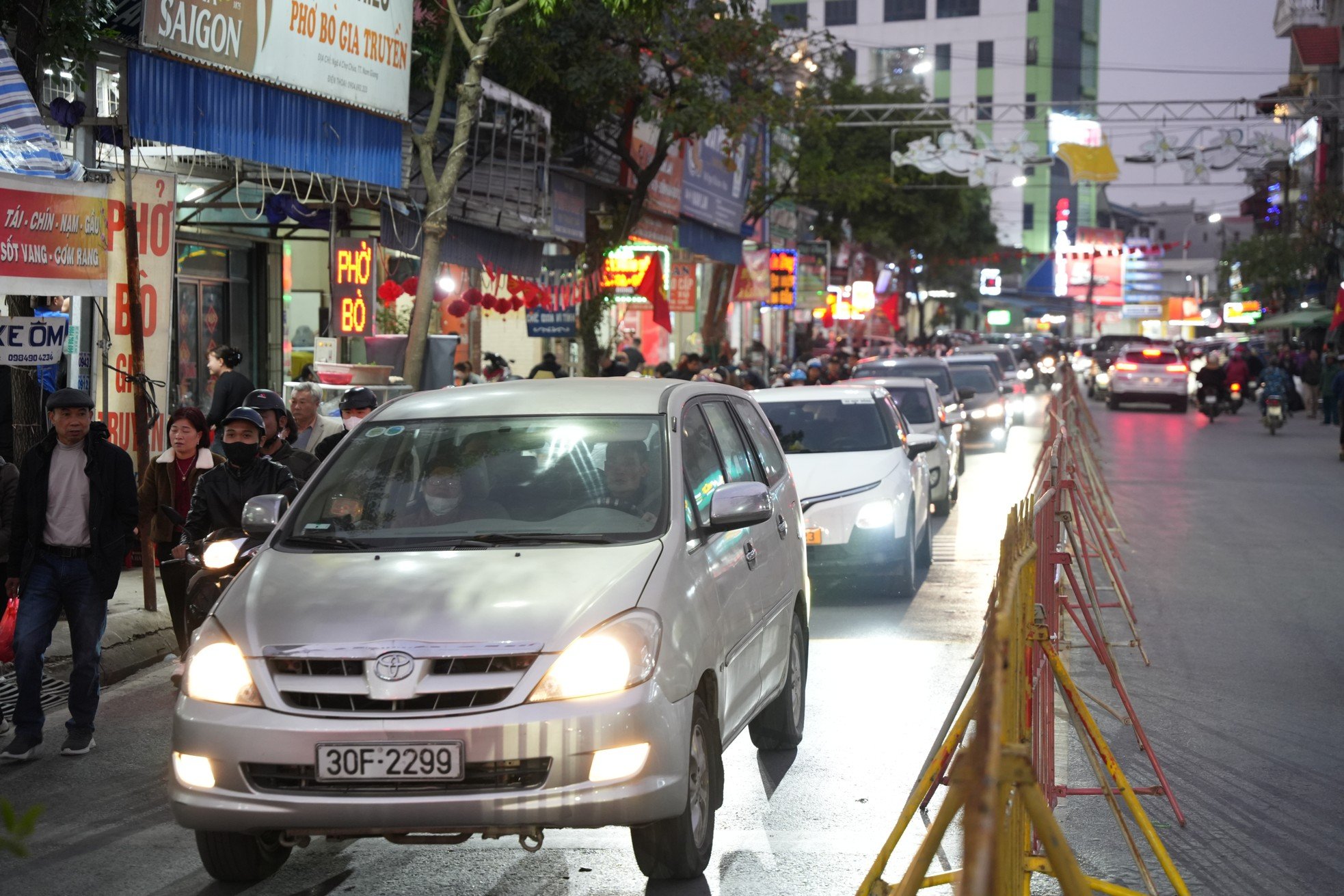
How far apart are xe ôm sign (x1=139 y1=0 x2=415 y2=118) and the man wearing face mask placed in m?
5.94

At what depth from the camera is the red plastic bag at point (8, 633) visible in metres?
7.80

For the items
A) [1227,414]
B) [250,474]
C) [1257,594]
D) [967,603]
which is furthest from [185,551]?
[1227,414]

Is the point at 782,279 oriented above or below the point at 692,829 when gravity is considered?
above

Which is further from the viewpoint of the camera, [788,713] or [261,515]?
[788,713]

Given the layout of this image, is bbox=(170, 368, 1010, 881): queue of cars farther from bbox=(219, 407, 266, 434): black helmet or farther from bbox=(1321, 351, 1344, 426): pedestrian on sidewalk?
bbox=(1321, 351, 1344, 426): pedestrian on sidewalk

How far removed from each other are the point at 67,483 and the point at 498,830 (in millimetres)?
3696

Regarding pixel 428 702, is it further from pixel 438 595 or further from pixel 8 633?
pixel 8 633

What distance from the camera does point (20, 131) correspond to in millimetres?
9633

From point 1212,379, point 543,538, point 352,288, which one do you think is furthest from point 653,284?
point 543,538

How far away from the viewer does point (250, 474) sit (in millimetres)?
8156

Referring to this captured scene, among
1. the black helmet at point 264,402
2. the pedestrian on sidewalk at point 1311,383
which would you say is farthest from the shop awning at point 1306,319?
the black helmet at point 264,402

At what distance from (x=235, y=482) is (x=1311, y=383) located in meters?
39.6

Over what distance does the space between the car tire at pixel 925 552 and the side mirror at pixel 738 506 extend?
7423 mm

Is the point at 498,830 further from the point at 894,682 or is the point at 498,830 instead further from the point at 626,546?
the point at 894,682
